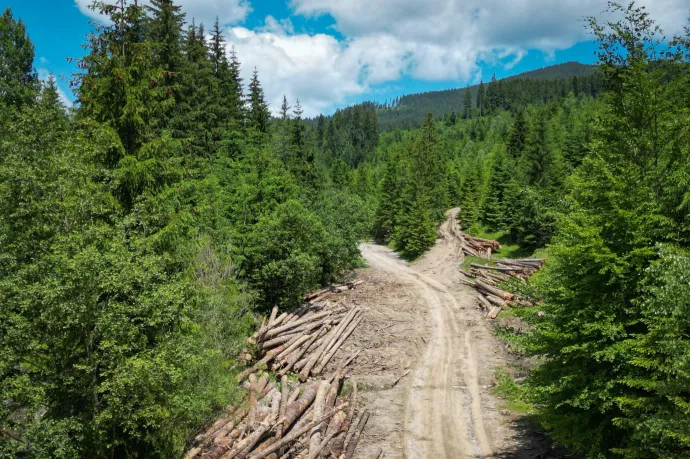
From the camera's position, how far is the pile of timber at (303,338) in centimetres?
2158

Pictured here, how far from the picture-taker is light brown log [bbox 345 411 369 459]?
14.8 meters

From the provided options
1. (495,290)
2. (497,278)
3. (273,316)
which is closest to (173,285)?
(273,316)

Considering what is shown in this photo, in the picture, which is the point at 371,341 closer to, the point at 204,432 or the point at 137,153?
the point at 204,432

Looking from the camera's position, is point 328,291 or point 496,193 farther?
point 496,193

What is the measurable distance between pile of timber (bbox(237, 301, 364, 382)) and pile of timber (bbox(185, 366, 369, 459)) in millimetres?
2570

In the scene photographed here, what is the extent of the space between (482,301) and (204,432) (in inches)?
807

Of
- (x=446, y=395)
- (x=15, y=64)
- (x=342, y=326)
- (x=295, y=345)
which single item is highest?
(x=15, y=64)

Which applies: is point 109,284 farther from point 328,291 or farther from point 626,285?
point 328,291

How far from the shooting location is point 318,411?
16734 millimetres

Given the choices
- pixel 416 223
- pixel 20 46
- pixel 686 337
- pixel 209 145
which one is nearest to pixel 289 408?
pixel 686 337

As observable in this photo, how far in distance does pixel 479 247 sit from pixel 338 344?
26.5 metres

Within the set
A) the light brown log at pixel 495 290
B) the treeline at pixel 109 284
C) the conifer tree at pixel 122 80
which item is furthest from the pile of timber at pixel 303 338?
the conifer tree at pixel 122 80

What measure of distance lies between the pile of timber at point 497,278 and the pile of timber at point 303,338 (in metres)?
9.04

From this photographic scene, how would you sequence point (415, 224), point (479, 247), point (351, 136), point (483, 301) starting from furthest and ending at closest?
1. point (351, 136)
2. point (415, 224)
3. point (479, 247)
4. point (483, 301)
